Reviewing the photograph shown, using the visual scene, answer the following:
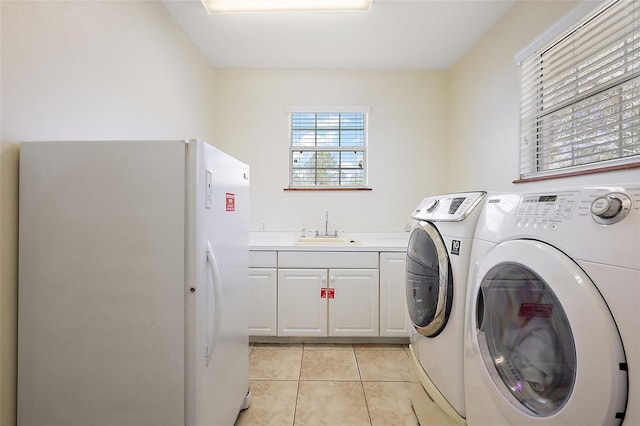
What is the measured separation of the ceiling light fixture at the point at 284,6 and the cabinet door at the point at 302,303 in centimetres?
194

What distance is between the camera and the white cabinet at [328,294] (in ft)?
7.73

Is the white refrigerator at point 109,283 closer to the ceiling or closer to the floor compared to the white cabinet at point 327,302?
closer to the ceiling

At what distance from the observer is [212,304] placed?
111cm

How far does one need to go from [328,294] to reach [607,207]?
197 cm

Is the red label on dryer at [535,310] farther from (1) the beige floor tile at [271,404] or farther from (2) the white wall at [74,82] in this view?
(2) the white wall at [74,82]

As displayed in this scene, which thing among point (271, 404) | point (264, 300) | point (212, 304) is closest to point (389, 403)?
point (271, 404)

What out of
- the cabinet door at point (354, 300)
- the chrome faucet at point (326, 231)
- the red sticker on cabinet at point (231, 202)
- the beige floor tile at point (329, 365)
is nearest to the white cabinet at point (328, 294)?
the cabinet door at point (354, 300)

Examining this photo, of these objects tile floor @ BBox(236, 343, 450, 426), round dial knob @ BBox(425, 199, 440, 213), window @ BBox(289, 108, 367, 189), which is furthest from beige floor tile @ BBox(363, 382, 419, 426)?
window @ BBox(289, 108, 367, 189)

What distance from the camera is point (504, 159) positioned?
2098 millimetres

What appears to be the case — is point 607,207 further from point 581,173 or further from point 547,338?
point 581,173

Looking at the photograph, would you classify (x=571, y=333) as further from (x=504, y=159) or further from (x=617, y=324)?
(x=504, y=159)

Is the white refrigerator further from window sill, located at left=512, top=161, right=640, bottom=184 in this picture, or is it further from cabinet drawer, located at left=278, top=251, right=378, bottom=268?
window sill, located at left=512, top=161, right=640, bottom=184

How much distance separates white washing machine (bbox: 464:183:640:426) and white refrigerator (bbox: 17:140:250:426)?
1050 mm

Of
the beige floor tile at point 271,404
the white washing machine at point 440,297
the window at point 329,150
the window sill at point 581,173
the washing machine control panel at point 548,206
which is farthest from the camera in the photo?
the window at point 329,150
